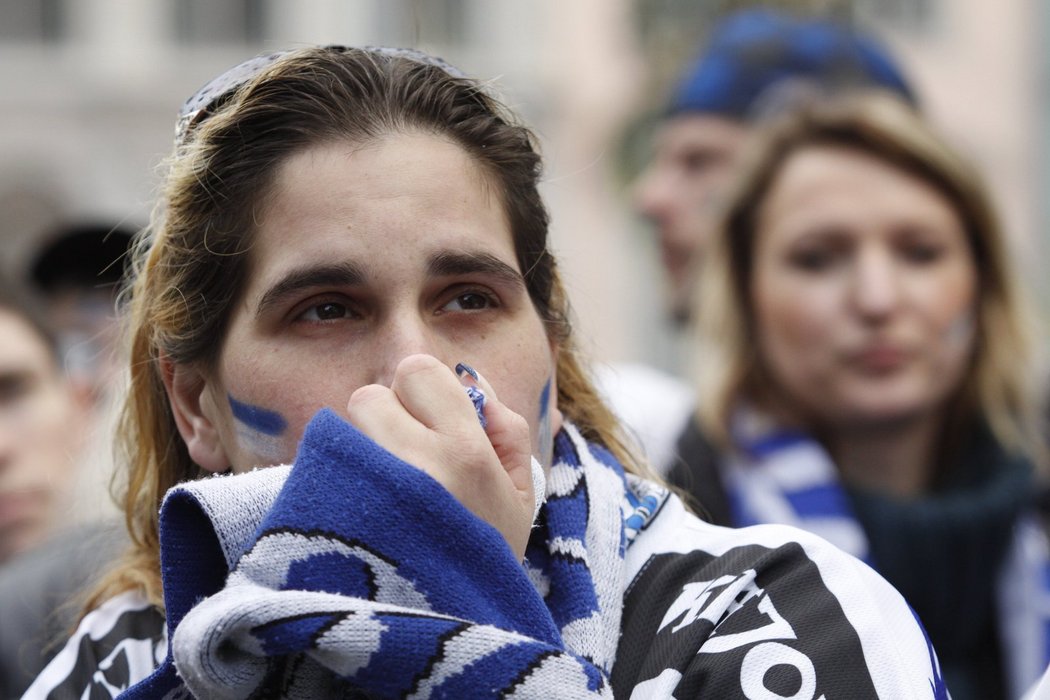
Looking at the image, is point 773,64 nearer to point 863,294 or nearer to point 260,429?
point 863,294

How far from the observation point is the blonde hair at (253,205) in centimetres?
195

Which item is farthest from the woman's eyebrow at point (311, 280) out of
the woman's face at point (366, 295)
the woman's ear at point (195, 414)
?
the woman's ear at point (195, 414)

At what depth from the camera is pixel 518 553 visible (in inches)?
65.6

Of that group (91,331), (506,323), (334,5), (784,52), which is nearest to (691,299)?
(784,52)

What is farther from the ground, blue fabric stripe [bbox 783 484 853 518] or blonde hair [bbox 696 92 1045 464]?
blonde hair [bbox 696 92 1045 464]

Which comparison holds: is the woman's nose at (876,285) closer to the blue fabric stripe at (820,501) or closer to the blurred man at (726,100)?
the blue fabric stripe at (820,501)

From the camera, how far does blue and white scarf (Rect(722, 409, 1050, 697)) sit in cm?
325

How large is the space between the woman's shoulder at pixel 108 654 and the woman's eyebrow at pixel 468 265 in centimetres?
69

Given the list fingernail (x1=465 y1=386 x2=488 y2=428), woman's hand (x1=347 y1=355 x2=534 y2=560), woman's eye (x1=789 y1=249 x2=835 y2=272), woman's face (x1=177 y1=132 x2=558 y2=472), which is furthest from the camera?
woman's eye (x1=789 y1=249 x2=835 y2=272)

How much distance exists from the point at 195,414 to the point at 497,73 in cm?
1700

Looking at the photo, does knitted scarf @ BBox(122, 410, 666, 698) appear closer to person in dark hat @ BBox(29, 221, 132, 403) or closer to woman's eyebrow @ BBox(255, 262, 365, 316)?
woman's eyebrow @ BBox(255, 262, 365, 316)

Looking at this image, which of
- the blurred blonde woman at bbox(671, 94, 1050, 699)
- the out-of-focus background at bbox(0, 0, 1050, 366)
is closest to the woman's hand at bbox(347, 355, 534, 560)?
the blurred blonde woman at bbox(671, 94, 1050, 699)

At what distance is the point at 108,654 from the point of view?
203 cm

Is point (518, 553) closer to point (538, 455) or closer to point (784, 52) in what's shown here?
point (538, 455)
